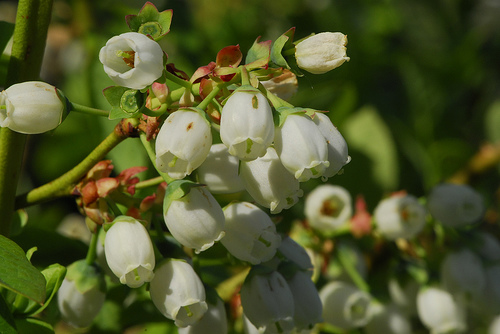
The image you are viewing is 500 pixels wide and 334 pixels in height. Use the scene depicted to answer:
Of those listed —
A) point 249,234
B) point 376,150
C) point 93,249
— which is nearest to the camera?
point 249,234

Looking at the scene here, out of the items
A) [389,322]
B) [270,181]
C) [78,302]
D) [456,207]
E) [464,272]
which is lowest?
[389,322]

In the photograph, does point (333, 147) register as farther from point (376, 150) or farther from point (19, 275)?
point (376, 150)

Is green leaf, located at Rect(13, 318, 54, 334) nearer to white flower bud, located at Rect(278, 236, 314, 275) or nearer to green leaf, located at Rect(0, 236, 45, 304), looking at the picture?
green leaf, located at Rect(0, 236, 45, 304)

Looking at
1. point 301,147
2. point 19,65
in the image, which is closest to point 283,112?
point 301,147

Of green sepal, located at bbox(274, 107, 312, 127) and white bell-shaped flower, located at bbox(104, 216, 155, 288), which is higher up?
green sepal, located at bbox(274, 107, 312, 127)

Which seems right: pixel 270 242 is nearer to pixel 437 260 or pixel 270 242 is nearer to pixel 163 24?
pixel 163 24

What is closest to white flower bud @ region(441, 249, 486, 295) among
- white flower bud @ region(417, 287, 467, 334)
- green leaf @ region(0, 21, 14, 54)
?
white flower bud @ region(417, 287, 467, 334)

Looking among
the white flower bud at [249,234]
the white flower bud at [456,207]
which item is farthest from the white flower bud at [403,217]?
the white flower bud at [249,234]
